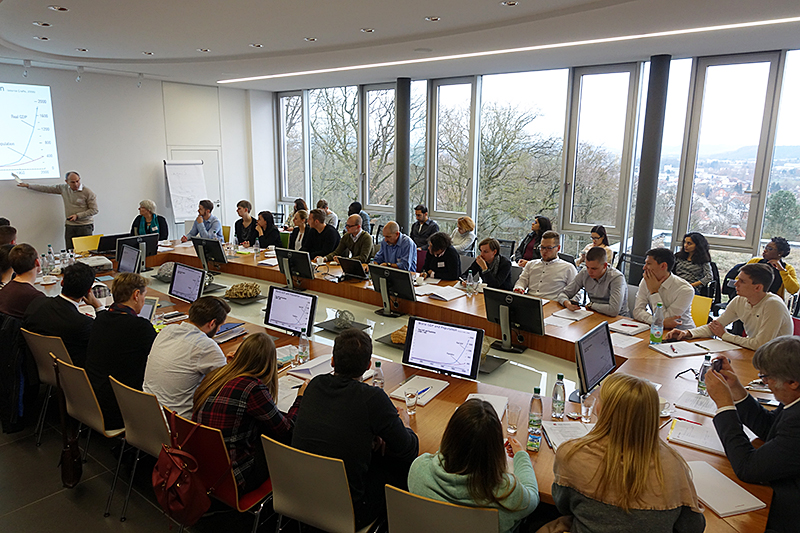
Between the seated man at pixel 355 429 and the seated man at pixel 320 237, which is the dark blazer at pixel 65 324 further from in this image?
the seated man at pixel 320 237

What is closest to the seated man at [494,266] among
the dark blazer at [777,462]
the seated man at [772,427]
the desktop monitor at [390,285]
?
the desktop monitor at [390,285]

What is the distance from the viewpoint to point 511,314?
4.02 m

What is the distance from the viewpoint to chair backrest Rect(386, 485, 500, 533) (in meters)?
1.79

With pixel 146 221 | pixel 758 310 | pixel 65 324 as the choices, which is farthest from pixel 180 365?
pixel 146 221

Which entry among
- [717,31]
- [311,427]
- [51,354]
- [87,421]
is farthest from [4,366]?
[717,31]

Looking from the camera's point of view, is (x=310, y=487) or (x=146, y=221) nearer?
(x=310, y=487)

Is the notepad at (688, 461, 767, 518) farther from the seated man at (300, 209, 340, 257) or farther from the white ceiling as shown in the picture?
the seated man at (300, 209, 340, 257)

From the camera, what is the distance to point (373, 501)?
2322 millimetres

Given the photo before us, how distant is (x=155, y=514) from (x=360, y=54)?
574 cm

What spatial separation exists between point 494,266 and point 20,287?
4140 mm

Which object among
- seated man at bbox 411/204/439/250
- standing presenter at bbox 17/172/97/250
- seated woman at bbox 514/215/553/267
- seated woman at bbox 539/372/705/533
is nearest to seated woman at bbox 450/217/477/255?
seated man at bbox 411/204/439/250

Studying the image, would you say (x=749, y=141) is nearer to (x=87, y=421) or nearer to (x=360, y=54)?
(x=360, y=54)

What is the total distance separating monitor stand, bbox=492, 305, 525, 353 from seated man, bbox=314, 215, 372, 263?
266 cm

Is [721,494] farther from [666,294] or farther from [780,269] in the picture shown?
[780,269]
